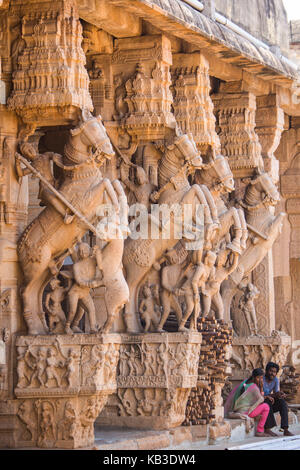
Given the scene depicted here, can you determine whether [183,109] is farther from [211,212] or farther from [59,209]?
[59,209]

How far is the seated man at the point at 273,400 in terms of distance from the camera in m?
15.3

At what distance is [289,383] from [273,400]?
8.71 ft

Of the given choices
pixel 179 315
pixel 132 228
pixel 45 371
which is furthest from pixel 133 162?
pixel 45 371

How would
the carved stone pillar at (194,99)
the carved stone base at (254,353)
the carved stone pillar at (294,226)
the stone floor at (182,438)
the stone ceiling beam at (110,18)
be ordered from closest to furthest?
the stone ceiling beam at (110,18)
the stone floor at (182,438)
the carved stone pillar at (194,99)
the carved stone base at (254,353)
the carved stone pillar at (294,226)

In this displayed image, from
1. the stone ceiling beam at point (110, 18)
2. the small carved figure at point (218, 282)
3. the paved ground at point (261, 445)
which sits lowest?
the paved ground at point (261, 445)

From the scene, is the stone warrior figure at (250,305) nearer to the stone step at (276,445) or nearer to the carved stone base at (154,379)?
the stone step at (276,445)

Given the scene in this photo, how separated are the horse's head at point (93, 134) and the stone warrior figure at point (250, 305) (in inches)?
195

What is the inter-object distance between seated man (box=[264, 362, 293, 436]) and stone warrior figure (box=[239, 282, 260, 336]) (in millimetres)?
1222

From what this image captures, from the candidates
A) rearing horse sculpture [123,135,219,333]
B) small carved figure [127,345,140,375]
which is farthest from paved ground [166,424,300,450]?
rearing horse sculpture [123,135,219,333]

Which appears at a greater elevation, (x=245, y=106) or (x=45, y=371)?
(x=245, y=106)

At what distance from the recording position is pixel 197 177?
1550 cm

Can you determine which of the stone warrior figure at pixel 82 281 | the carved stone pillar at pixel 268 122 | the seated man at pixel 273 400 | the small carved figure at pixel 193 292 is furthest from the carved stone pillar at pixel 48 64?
the carved stone pillar at pixel 268 122
